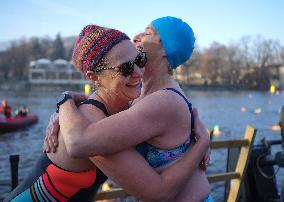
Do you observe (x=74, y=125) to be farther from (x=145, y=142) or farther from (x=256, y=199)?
(x=256, y=199)

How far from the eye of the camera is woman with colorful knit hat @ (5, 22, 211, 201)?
1.85 metres

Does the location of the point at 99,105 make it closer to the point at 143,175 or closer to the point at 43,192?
the point at 143,175

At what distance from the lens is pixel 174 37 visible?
2156 mm

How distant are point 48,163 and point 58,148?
0.09 m

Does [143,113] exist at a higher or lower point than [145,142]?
higher

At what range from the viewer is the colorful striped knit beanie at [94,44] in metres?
1.91

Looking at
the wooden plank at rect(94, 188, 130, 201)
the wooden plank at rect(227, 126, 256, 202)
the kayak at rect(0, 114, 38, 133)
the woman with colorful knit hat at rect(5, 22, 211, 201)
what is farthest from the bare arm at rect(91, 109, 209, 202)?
the kayak at rect(0, 114, 38, 133)

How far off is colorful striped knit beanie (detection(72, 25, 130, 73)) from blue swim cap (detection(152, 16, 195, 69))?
0.89ft

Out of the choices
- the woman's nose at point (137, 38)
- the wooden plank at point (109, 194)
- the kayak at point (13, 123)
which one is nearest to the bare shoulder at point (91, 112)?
the woman's nose at point (137, 38)

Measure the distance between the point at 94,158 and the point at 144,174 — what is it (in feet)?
0.79

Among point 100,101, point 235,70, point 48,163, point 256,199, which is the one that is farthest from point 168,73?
point 235,70

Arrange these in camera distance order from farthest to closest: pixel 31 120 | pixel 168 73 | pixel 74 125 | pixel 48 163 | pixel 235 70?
pixel 235 70 → pixel 31 120 → pixel 168 73 → pixel 48 163 → pixel 74 125

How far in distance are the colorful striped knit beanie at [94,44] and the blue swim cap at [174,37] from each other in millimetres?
272

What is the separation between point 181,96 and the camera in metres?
1.99
